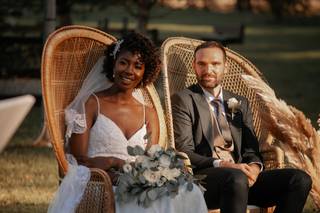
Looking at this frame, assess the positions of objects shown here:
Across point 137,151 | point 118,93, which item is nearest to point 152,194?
point 137,151

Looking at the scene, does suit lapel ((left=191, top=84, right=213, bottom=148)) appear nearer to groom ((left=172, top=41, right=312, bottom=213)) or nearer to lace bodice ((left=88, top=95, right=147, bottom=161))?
groom ((left=172, top=41, right=312, bottom=213))

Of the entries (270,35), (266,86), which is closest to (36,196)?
(266,86)

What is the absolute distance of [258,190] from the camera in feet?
20.5

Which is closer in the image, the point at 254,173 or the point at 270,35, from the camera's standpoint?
the point at 254,173

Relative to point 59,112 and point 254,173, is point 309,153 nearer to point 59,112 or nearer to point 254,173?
point 254,173

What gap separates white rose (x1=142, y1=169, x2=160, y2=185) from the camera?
18.2ft

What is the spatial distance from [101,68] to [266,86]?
120cm

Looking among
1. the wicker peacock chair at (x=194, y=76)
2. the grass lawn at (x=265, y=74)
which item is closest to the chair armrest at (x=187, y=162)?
the wicker peacock chair at (x=194, y=76)

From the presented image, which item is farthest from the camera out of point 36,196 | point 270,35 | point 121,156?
point 270,35

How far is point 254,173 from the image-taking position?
6246mm

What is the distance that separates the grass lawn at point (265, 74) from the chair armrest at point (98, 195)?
245 centimetres

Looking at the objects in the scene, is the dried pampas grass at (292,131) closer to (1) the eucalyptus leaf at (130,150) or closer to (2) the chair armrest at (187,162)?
(2) the chair armrest at (187,162)

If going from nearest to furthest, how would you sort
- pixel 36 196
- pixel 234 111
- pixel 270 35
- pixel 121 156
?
1. pixel 121 156
2. pixel 234 111
3. pixel 36 196
4. pixel 270 35

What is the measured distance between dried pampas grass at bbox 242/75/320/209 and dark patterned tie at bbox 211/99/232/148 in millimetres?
403
